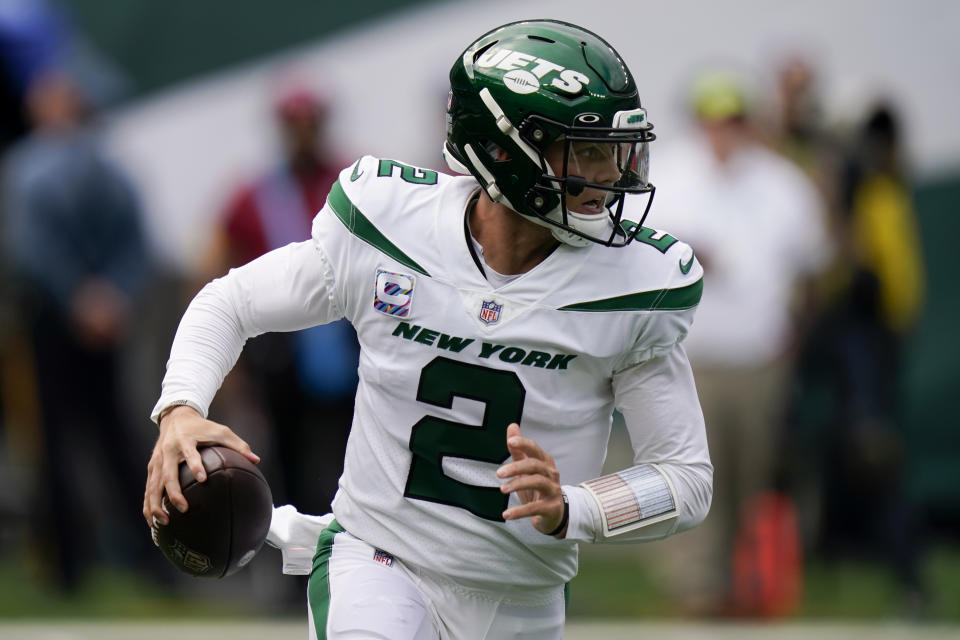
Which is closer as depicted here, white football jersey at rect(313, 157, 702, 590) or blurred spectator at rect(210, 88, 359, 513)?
white football jersey at rect(313, 157, 702, 590)

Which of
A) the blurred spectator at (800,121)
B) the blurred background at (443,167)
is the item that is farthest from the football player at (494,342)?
the blurred spectator at (800,121)

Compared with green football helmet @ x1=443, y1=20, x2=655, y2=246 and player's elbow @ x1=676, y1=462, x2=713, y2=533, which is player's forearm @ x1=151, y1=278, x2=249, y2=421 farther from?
player's elbow @ x1=676, y1=462, x2=713, y2=533

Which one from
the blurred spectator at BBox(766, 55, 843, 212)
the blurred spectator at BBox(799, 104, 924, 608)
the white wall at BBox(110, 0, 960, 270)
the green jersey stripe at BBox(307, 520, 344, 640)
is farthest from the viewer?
the white wall at BBox(110, 0, 960, 270)

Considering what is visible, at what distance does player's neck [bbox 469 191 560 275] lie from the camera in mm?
3369

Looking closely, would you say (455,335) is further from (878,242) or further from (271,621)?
(878,242)

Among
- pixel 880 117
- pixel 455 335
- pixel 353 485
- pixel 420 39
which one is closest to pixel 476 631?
pixel 353 485

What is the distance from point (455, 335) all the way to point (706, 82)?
13.0ft

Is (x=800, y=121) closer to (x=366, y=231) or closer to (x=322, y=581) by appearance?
(x=366, y=231)

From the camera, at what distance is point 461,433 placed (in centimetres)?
329

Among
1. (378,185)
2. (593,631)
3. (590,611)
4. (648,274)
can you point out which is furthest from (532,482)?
(590,611)

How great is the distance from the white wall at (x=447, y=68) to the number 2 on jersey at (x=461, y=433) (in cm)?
492

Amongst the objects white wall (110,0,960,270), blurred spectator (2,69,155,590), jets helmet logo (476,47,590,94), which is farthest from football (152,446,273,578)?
white wall (110,0,960,270)

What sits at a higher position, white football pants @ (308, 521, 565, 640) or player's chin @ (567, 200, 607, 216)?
player's chin @ (567, 200, 607, 216)

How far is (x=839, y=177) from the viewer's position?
721 cm
